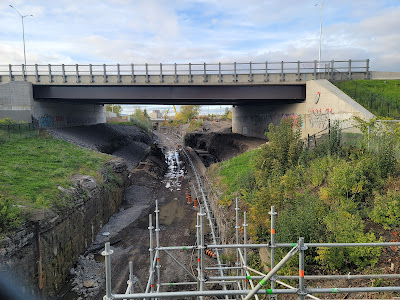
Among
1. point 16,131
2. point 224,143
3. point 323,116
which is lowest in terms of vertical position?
point 224,143

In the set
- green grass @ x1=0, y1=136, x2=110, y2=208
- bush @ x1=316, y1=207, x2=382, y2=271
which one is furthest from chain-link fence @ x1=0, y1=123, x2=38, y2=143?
bush @ x1=316, y1=207, x2=382, y2=271

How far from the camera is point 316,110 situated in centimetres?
2447

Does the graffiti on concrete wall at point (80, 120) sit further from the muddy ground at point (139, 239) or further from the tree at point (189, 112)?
the tree at point (189, 112)

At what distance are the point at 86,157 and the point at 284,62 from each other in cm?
2012

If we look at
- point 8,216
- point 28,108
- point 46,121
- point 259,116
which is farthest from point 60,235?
point 259,116

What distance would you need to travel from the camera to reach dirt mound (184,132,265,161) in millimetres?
33838

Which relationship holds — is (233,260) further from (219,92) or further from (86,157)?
(219,92)

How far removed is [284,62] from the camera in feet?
88.8

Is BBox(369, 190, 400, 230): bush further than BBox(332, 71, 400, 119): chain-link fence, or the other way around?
BBox(332, 71, 400, 119): chain-link fence

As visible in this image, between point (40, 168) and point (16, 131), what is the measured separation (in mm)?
10793

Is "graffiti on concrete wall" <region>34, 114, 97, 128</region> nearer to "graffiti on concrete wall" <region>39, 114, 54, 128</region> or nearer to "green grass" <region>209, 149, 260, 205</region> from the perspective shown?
"graffiti on concrete wall" <region>39, 114, 54, 128</region>

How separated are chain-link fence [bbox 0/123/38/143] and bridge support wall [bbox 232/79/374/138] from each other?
77.1 ft

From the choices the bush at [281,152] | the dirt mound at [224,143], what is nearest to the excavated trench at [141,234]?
the dirt mound at [224,143]

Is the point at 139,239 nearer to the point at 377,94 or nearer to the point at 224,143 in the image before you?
the point at 377,94
